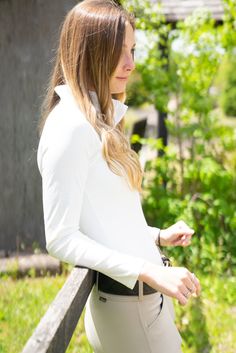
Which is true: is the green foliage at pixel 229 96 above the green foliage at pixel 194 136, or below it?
below

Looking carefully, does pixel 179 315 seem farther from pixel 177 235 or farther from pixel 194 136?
pixel 194 136

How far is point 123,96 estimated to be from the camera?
207 centimetres

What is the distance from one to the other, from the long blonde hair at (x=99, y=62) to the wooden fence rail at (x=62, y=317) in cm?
32

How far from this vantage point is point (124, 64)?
1.77m

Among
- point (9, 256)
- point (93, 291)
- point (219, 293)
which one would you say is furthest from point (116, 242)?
point (9, 256)

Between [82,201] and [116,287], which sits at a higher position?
[82,201]

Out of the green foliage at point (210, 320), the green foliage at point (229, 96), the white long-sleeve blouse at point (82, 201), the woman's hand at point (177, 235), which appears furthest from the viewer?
the green foliage at point (229, 96)

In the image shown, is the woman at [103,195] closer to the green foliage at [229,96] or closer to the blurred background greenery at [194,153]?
the blurred background greenery at [194,153]

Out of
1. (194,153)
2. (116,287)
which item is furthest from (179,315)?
(116,287)

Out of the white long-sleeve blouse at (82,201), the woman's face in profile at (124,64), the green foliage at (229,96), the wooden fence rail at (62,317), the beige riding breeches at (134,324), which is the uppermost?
the woman's face in profile at (124,64)

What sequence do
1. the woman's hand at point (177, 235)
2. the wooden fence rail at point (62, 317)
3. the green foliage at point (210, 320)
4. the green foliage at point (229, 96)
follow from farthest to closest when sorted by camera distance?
the green foliage at point (229, 96)
the green foliage at point (210, 320)
the woman's hand at point (177, 235)
the wooden fence rail at point (62, 317)

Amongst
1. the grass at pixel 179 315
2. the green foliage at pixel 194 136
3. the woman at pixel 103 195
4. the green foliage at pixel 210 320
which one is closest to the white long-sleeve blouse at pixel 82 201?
the woman at pixel 103 195

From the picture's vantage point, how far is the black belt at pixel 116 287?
1.74 meters

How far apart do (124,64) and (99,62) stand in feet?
0.28
